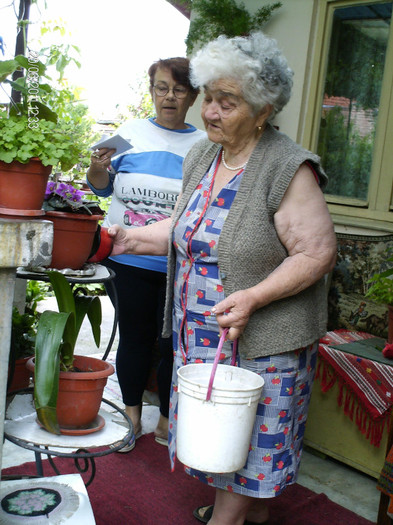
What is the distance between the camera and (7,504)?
1.49 m

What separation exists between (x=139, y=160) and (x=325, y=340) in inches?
48.3

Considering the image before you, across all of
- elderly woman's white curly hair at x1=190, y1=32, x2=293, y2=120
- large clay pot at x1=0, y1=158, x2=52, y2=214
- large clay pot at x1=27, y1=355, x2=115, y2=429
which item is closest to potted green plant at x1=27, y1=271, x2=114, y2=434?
large clay pot at x1=27, y1=355, x2=115, y2=429

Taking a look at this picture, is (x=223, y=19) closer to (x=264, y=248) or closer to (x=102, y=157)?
(x=102, y=157)

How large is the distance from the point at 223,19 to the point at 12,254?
3.08m

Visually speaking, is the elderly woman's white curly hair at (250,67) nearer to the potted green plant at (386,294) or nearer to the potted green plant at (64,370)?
the potted green plant at (64,370)

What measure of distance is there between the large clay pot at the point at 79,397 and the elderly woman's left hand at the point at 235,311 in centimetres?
36

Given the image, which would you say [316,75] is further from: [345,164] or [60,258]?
[60,258]

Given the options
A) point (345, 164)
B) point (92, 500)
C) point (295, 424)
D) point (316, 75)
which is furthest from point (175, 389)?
Result: point (316, 75)

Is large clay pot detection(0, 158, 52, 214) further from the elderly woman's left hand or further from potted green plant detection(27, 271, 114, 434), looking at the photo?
the elderly woman's left hand

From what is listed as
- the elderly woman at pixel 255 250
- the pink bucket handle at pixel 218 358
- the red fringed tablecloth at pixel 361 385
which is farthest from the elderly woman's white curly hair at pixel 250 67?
the red fringed tablecloth at pixel 361 385

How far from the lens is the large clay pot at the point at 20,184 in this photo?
1343mm

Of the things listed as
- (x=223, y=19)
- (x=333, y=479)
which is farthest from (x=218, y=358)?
(x=223, y=19)

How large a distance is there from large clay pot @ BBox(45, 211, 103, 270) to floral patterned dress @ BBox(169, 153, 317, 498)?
415 millimetres

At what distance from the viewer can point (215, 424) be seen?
1.55 metres
